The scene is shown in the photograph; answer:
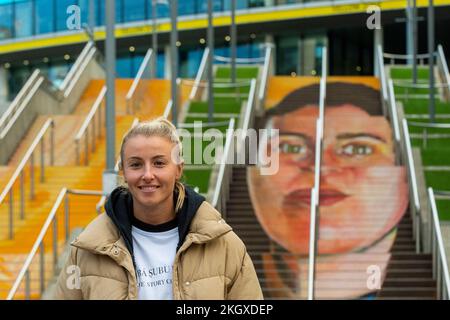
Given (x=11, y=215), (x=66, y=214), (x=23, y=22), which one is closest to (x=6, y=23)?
(x=23, y=22)

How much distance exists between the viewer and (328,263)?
15938mm

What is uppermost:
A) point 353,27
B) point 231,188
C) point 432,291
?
point 353,27

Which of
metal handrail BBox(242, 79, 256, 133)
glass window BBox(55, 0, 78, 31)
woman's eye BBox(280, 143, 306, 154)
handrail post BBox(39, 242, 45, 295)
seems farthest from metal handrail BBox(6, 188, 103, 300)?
glass window BBox(55, 0, 78, 31)

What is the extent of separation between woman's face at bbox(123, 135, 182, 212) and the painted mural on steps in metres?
11.5

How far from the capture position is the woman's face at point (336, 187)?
677 inches

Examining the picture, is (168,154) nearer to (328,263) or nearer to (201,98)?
(328,263)

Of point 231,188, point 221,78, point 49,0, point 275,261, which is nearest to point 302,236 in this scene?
point 275,261

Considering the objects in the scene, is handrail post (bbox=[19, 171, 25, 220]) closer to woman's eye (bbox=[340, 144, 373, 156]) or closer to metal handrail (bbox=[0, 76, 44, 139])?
metal handrail (bbox=[0, 76, 44, 139])

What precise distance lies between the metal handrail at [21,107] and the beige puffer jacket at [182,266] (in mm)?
17369

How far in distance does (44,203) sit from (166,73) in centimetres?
3357

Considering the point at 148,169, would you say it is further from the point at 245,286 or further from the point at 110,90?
the point at 110,90

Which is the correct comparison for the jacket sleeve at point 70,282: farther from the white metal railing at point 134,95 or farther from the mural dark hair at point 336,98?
the mural dark hair at point 336,98
